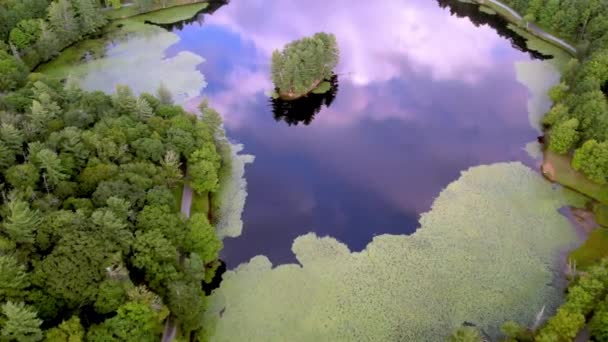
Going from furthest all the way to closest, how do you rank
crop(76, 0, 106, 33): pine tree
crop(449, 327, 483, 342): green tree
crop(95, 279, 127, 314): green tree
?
crop(76, 0, 106, 33): pine tree < crop(449, 327, 483, 342): green tree < crop(95, 279, 127, 314): green tree

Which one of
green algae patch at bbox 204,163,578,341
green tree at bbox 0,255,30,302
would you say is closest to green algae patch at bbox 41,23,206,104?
green algae patch at bbox 204,163,578,341

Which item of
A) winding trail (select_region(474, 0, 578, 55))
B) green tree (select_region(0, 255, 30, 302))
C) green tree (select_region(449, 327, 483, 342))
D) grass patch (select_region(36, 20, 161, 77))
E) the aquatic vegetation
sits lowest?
the aquatic vegetation

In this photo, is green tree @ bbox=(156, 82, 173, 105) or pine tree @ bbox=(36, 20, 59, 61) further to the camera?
pine tree @ bbox=(36, 20, 59, 61)

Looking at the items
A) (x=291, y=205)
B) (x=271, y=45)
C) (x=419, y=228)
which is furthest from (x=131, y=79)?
(x=419, y=228)

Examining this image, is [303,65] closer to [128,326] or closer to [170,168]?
[170,168]

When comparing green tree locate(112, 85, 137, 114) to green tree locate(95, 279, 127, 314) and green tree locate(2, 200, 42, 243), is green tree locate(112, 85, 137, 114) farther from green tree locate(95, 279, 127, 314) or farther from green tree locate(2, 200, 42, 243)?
green tree locate(95, 279, 127, 314)

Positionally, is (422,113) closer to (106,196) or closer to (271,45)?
(271,45)
